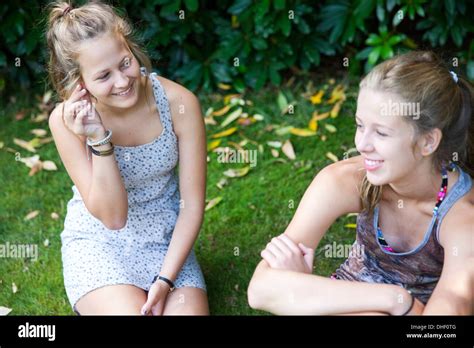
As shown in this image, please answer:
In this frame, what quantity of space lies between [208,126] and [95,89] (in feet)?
7.15

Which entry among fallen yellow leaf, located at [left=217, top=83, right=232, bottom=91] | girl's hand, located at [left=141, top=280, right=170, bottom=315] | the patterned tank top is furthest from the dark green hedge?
the patterned tank top

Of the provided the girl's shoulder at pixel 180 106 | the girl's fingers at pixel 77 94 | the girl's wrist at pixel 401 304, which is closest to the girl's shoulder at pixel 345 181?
the girl's wrist at pixel 401 304

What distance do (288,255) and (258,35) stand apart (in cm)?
274

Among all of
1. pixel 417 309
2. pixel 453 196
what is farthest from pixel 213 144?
pixel 417 309

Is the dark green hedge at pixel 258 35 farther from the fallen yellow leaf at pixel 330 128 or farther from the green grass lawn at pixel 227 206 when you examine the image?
the fallen yellow leaf at pixel 330 128

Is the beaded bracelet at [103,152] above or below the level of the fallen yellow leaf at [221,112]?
above

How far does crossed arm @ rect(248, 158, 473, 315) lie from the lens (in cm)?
272

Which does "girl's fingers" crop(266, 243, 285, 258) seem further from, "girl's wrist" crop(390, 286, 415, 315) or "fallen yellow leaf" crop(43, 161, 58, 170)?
"fallen yellow leaf" crop(43, 161, 58, 170)

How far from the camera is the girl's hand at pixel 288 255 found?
9.44 ft

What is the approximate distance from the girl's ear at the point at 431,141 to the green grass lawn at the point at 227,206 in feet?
4.06

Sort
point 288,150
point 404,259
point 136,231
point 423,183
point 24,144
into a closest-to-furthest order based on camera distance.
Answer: point 423,183 < point 404,259 < point 136,231 < point 288,150 < point 24,144

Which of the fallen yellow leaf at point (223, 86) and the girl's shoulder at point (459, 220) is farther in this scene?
the fallen yellow leaf at point (223, 86)

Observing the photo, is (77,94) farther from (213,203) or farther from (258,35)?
(258,35)

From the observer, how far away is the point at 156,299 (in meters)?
3.29
